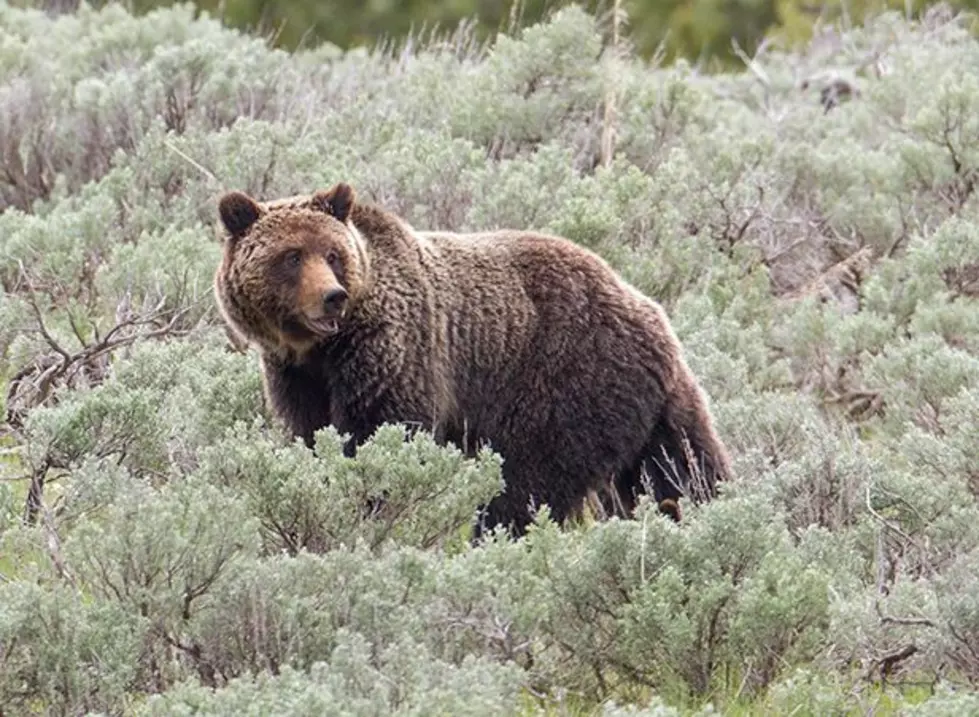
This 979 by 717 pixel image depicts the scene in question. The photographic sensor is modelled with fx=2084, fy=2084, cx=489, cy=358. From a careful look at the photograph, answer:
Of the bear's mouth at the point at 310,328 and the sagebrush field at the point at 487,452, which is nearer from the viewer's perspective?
the sagebrush field at the point at 487,452

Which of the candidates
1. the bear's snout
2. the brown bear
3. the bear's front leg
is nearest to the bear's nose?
the bear's snout

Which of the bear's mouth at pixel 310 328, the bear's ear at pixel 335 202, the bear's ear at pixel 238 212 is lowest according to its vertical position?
the bear's mouth at pixel 310 328

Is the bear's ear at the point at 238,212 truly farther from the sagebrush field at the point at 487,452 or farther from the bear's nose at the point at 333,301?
the sagebrush field at the point at 487,452

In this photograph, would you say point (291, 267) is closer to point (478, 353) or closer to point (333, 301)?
point (333, 301)

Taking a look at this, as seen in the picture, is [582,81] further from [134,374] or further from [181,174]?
[134,374]

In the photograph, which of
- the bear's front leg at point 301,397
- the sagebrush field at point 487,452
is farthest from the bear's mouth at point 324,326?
the sagebrush field at point 487,452

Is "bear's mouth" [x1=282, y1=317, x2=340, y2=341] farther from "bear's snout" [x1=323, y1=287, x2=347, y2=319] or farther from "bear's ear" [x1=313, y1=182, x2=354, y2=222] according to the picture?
"bear's ear" [x1=313, y1=182, x2=354, y2=222]

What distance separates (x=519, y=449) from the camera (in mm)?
7547

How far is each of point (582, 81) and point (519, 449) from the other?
5273 mm

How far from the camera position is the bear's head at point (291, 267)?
719cm

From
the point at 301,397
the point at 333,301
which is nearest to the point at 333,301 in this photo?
the point at 333,301

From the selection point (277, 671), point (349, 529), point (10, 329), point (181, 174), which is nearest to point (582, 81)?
point (181, 174)

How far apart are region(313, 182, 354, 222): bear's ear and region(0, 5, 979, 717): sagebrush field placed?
2.72ft

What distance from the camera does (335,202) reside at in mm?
7457
